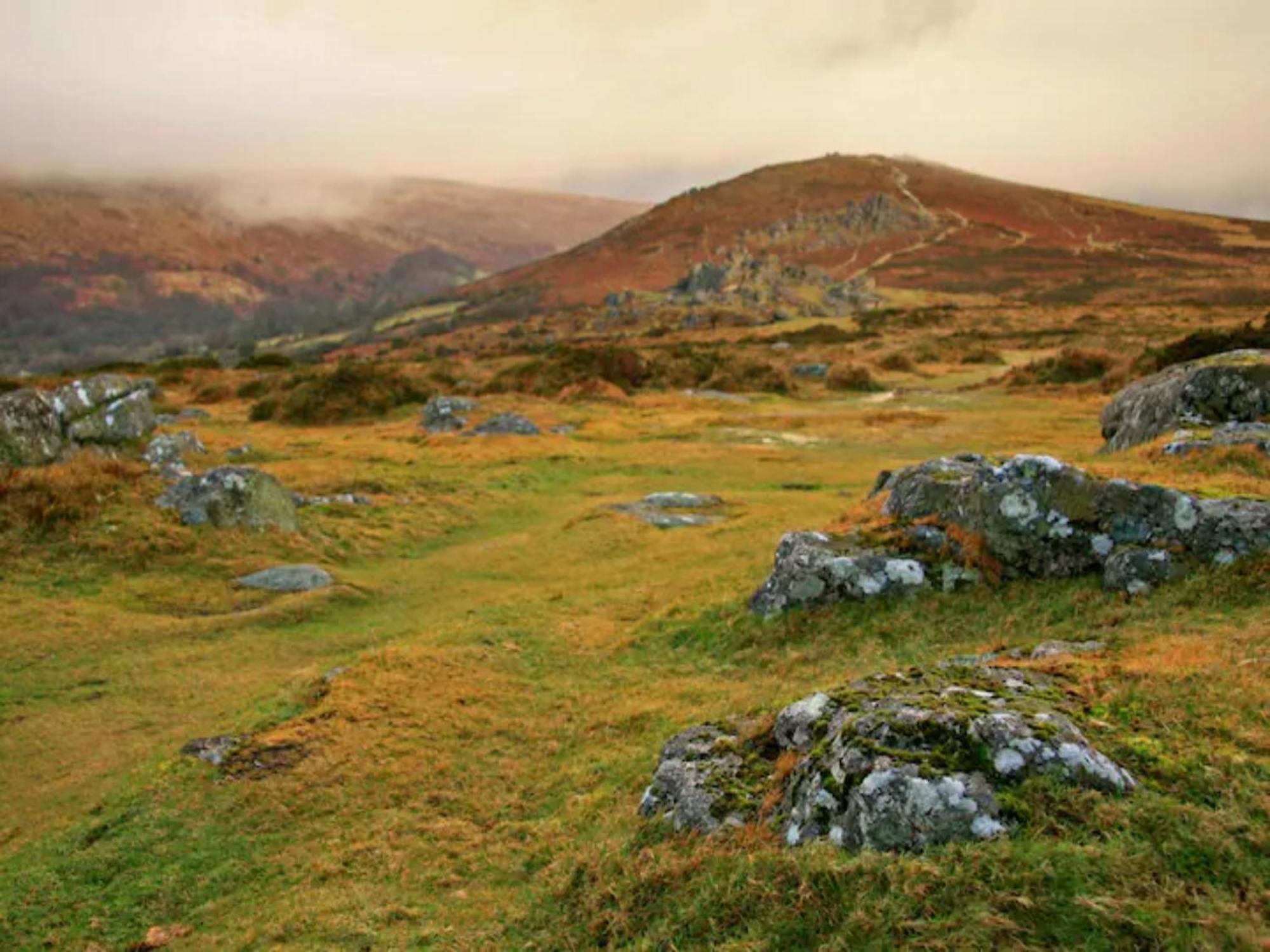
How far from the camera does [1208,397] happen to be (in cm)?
1798

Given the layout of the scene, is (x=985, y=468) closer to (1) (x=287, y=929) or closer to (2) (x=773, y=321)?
(1) (x=287, y=929)

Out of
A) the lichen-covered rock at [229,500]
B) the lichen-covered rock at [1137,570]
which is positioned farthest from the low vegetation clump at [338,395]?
the lichen-covered rock at [1137,570]

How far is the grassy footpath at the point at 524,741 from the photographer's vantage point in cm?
401

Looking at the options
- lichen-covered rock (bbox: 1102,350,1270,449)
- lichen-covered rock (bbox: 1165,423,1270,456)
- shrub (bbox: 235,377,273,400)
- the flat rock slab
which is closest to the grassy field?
the flat rock slab

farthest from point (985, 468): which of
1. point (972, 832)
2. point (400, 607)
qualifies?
point (400, 607)

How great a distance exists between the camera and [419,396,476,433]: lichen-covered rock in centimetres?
3406

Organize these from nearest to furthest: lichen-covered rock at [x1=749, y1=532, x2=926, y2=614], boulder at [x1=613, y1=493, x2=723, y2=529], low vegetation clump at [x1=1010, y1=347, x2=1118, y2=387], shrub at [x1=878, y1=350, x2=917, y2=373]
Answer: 1. lichen-covered rock at [x1=749, y1=532, x2=926, y2=614]
2. boulder at [x1=613, y1=493, x2=723, y2=529]
3. low vegetation clump at [x1=1010, y1=347, x2=1118, y2=387]
4. shrub at [x1=878, y1=350, x2=917, y2=373]

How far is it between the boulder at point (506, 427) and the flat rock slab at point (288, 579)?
1584 cm

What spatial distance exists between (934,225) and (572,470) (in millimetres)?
154319

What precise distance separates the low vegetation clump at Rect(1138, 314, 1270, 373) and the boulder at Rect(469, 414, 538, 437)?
24.8 meters

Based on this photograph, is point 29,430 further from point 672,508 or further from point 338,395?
point 338,395

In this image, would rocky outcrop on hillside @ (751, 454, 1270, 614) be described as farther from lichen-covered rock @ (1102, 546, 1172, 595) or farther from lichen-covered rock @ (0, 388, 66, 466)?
lichen-covered rock @ (0, 388, 66, 466)

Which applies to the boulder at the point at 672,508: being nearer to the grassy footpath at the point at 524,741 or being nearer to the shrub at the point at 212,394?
the grassy footpath at the point at 524,741

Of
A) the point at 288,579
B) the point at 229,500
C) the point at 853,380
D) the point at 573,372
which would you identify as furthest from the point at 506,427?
the point at 853,380
